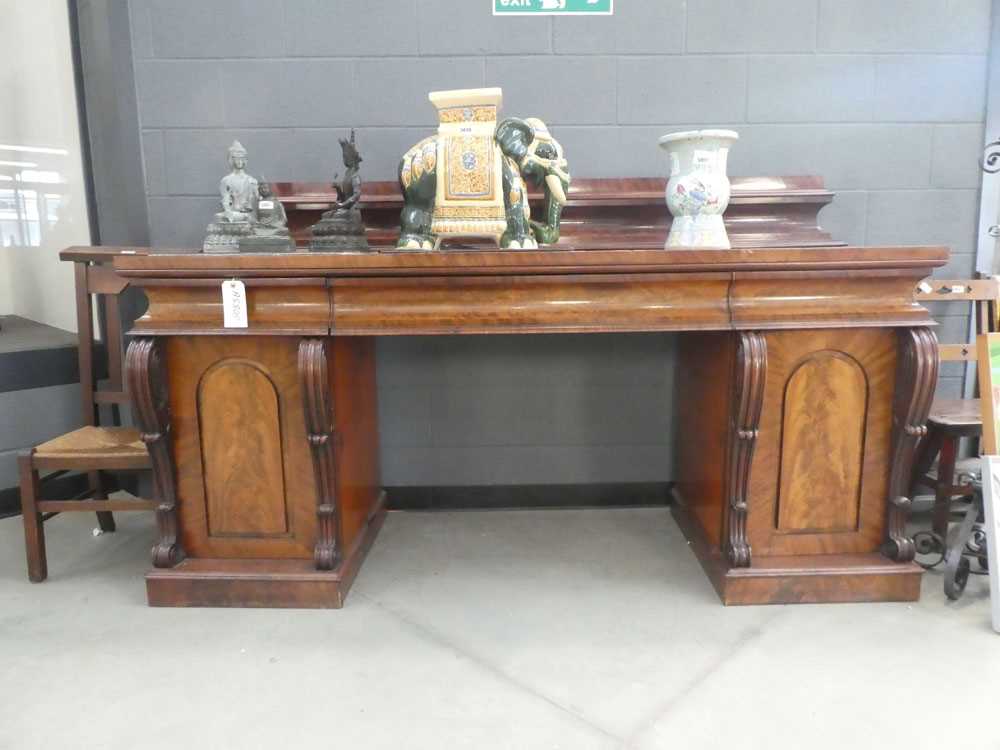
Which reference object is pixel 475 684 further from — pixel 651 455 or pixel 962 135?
pixel 962 135

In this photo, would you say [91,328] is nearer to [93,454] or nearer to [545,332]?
[93,454]

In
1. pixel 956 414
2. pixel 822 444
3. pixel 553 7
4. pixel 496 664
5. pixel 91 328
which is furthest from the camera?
pixel 91 328

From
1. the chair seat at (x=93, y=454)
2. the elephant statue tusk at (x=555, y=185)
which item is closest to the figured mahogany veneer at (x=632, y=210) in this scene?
the elephant statue tusk at (x=555, y=185)

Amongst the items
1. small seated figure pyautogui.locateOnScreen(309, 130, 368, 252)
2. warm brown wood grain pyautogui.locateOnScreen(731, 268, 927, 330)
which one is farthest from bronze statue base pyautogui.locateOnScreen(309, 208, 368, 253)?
warm brown wood grain pyautogui.locateOnScreen(731, 268, 927, 330)

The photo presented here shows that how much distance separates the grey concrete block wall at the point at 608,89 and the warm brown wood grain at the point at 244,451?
745 millimetres

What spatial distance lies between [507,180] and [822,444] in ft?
3.89

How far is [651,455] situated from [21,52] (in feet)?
10.3

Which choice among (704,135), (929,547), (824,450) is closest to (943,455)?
(929,547)

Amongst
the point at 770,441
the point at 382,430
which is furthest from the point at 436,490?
the point at 770,441

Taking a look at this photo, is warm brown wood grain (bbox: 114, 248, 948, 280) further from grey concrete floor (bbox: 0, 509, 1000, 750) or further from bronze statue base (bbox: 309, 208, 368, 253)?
grey concrete floor (bbox: 0, 509, 1000, 750)

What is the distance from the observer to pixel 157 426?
1850 millimetres

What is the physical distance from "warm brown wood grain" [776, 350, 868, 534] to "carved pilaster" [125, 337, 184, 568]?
1.76m

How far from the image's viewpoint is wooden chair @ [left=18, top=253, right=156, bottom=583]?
80.7 inches

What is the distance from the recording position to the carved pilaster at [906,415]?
180 cm
